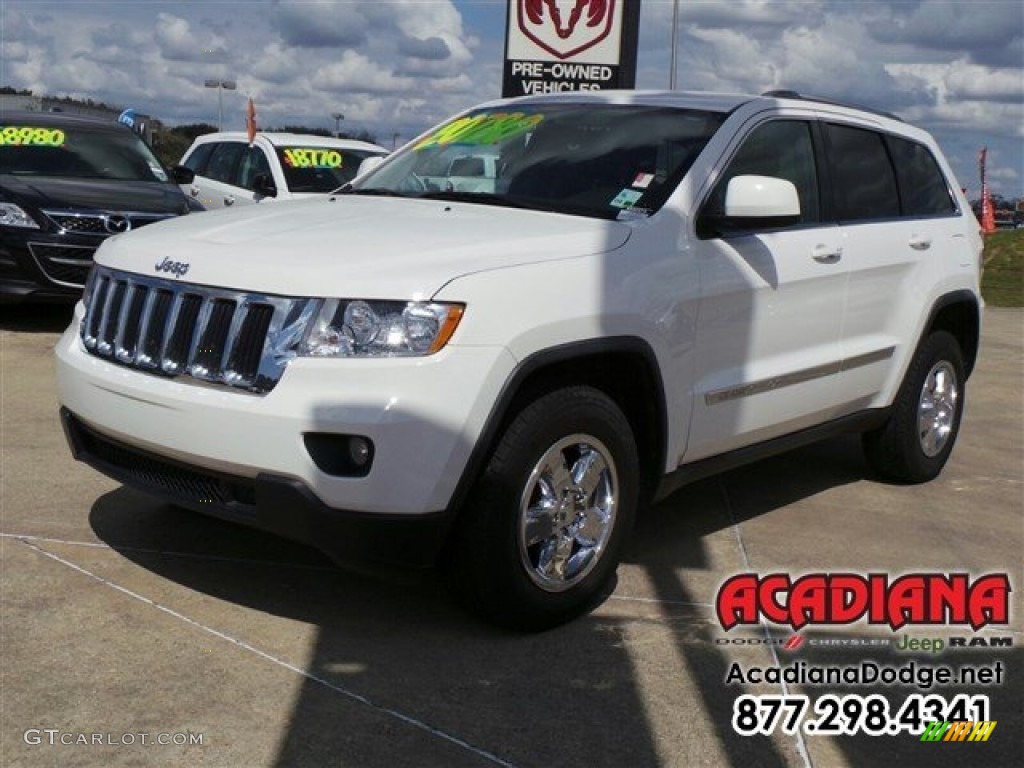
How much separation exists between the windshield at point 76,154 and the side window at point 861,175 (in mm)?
7052

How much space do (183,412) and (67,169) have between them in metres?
7.54

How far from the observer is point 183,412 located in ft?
12.0

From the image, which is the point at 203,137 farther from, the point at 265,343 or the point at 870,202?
the point at 265,343

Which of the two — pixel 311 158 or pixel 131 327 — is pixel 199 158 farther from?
pixel 131 327

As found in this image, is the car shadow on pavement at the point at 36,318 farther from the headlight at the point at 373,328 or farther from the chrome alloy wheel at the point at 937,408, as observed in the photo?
the headlight at the point at 373,328

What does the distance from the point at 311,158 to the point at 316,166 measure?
10cm

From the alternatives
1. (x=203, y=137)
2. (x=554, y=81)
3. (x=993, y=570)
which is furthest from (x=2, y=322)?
(x=993, y=570)

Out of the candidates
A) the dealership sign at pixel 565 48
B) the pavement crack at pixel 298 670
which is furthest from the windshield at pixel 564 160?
the dealership sign at pixel 565 48

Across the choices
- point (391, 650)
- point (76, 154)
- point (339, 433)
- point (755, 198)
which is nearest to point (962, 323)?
point (755, 198)

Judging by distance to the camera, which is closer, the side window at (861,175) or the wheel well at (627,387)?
the wheel well at (627,387)

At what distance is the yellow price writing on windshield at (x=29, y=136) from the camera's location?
10.3m

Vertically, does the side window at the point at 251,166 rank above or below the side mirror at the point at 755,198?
below

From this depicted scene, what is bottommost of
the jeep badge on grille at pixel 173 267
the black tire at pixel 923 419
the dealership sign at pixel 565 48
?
the black tire at pixel 923 419

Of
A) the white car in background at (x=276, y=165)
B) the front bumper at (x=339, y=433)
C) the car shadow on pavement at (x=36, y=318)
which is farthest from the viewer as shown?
the white car in background at (x=276, y=165)
